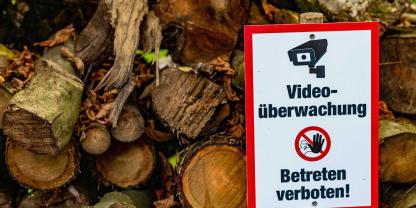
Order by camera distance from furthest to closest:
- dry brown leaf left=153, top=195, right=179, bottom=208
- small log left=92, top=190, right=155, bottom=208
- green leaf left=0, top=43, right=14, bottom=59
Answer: green leaf left=0, top=43, right=14, bottom=59 < dry brown leaf left=153, top=195, right=179, bottom=208 < small log left=92, top=190, right=155, bottom=208

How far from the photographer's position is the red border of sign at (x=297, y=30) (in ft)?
8.11

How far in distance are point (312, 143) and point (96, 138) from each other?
0.94m

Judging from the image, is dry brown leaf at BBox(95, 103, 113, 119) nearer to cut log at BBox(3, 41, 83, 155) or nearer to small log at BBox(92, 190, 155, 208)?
cut log at BBox(3, 41, 83, 155)

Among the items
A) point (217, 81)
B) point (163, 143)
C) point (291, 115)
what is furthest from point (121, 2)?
point (291, 115)

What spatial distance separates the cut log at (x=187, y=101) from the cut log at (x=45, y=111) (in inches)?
14.9

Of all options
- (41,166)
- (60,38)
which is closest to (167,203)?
(41,166)

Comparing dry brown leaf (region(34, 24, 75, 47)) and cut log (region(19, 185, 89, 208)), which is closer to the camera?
cut log (region(19, 185, 89, 208))

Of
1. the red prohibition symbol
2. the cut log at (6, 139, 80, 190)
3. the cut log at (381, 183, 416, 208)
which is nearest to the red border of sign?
the red prohibition symbol

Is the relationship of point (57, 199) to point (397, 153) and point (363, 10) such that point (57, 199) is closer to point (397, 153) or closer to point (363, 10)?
point (397, 153)

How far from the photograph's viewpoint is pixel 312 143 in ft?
8.29

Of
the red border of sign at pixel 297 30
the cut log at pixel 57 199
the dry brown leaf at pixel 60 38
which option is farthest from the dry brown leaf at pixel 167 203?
the dry brown leaf at pixel 60 38

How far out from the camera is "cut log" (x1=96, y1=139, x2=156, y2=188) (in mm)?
3092

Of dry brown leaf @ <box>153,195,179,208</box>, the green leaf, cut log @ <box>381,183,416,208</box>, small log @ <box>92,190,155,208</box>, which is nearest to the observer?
small log @ <box>92,190,155,208</box>

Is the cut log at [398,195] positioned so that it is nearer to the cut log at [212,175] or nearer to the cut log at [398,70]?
the cut log at [398,70]
